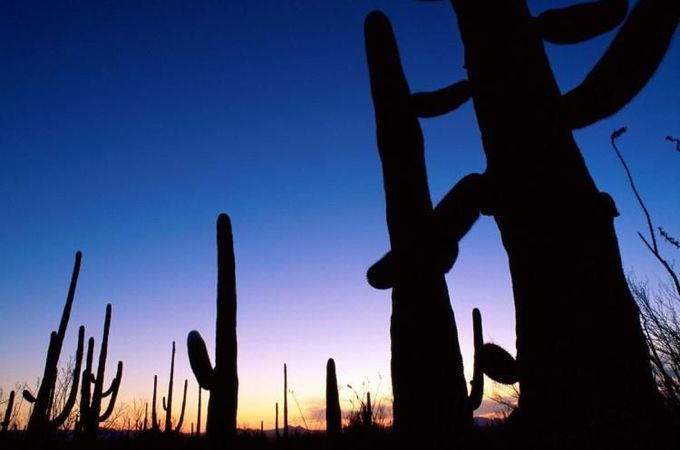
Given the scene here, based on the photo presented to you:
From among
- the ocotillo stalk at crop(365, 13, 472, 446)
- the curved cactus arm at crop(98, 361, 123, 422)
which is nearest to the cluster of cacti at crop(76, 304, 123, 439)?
the curved cactus arm at crop(98, 361, 123, 422)

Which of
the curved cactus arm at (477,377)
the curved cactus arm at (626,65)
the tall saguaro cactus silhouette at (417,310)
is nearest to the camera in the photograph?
the curved cactus arm at (626,65)

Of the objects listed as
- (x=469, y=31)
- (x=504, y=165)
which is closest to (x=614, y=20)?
(x=469, y=31)

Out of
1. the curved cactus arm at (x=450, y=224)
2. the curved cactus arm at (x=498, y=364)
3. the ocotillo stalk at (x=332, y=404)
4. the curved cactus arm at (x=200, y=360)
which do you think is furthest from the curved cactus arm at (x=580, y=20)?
the ocotillo stalk at (x=332, y=404)

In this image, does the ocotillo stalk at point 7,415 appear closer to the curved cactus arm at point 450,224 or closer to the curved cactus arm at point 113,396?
the curved cactus arm at point 113,396

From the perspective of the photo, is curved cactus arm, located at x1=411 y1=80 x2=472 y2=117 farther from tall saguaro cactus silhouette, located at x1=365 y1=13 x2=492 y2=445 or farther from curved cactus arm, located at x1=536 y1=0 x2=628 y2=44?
curved cactus arm, located at x1=536 y1=0 x2=628 y2=44

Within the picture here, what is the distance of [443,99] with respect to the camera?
6.38 feet

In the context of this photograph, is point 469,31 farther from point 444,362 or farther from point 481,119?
point 444,362

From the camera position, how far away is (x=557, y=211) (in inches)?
43.5

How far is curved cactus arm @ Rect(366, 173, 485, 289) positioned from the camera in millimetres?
1432

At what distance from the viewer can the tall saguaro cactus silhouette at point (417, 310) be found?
7.14 ft

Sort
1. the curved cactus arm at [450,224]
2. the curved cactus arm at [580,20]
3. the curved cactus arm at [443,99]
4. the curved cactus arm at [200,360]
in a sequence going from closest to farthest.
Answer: the curved cactus arm at [450,224] < the curved cactus arm at [580,20] < the curved cactus arm at [443,99] < the curved cactus arm at [200,360]

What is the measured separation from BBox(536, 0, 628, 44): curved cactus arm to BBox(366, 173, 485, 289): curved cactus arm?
0.62m

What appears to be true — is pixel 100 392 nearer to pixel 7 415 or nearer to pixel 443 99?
pixel 7 415

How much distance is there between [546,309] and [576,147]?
43 cm
